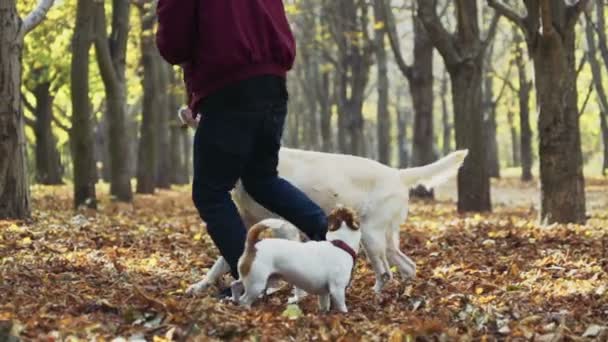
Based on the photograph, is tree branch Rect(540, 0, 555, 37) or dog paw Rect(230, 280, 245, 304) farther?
tree branch Rect(540, 0, 555, 37)

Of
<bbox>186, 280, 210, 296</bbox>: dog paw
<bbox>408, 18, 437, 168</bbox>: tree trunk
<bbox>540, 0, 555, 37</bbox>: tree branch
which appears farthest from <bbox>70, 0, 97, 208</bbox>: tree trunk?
<bbox>186, 280, 210, 296</bbox>: dog paw

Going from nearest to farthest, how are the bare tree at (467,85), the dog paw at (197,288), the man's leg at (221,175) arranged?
the man's leg at (221,175) → the dog paw at (197,288) → the bare tree at (467,85)

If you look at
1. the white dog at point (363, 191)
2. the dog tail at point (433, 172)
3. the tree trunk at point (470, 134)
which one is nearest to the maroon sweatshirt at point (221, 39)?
the white dog at point (363, 191)

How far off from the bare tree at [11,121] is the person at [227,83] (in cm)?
521

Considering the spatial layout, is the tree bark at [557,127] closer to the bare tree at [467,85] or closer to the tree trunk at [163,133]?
the bare tree at [467,85]

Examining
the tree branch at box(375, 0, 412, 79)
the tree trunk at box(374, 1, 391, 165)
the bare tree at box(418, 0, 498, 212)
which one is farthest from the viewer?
the tree trunk at box(374, 1, 391, 165)

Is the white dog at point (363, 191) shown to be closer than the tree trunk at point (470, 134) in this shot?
Yes

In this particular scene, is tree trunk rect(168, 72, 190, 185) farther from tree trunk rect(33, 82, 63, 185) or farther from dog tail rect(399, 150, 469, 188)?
dog tail rect(399, 150, 469, 188)

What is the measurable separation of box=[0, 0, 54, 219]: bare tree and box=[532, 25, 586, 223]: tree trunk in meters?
5.91

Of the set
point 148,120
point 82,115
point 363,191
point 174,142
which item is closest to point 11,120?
point 82,115

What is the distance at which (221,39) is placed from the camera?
521cm

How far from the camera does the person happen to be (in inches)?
206

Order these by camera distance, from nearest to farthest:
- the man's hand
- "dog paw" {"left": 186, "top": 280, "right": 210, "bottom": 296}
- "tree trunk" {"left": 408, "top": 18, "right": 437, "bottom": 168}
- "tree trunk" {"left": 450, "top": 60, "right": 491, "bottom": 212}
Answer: "dog paw" {"left": 186, "top": 280, "right": 210, "bottom": 296}, the man's hand, "tree trunk" {"left": 450, "top": 60, "right": 491, "bottom": 212}, "tree trunk" {"left": 408, "top": 18, "right": 437, "bottom": 168}

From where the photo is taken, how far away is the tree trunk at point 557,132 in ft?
34.3
